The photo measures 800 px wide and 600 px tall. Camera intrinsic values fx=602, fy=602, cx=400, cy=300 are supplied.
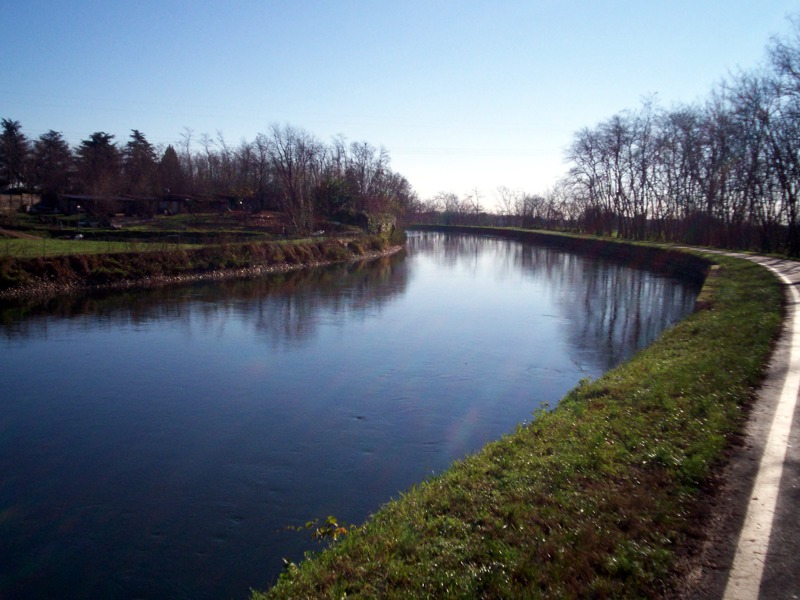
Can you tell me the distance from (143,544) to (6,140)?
204ft

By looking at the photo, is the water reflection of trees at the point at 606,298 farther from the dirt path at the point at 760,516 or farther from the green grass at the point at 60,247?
the green grass at the point at 60,247

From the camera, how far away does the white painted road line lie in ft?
Result: 12.3

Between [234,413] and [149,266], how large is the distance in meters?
18.6

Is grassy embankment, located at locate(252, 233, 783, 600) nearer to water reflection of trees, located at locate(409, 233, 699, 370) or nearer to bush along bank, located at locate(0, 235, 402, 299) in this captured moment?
water reflection of trees, located at locate(409, 233, 699, 370)

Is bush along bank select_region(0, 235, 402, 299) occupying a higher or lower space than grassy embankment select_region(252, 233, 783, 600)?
higher

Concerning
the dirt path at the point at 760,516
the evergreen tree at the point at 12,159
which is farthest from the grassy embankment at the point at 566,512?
the evergreen tree at the point at 12,159

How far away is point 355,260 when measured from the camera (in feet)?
131

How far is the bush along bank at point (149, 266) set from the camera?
871 inches

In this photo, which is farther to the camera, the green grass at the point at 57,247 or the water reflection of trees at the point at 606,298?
the green grass at the point at 57,247

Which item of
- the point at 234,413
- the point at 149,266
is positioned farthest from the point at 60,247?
the point at 234,413

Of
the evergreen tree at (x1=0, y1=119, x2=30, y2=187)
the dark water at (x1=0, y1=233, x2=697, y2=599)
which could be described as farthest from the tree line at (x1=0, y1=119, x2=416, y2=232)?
the dark water at (x1=0, y1=233, x2=697, y2=599)

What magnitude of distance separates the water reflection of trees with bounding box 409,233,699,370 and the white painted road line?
19.4 feet

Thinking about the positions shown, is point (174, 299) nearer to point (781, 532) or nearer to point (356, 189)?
point (781, 532)

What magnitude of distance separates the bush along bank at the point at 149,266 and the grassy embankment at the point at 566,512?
20.9m
